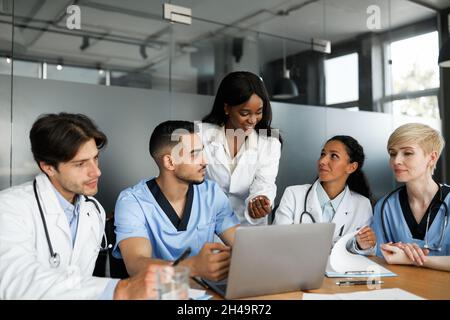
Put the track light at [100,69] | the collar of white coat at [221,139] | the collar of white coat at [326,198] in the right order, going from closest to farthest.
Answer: the collar of white coat at [326,198] → the collar of white coat at [221,139] → the track light at [100,69]

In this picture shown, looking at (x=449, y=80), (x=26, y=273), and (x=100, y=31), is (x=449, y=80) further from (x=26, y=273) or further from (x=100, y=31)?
(x=26, y=273)

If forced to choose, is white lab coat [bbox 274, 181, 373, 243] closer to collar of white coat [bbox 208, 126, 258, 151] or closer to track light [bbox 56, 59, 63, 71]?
collar of white coat [bbox 208, 126, 258, 151]

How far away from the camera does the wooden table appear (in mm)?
1078

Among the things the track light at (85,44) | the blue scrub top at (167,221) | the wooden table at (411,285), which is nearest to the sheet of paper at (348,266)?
the wooden table at (411,285)

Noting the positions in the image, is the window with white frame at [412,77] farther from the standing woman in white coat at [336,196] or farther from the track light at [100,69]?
the track light at [100,69]

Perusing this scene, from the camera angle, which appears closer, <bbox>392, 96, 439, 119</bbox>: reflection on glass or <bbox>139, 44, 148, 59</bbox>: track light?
<bbox>139, 44, 148, 59</bbox>: track light

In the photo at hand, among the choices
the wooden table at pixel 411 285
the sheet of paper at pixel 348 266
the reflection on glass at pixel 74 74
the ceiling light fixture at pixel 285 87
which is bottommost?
the wooden table at pixel 411 285

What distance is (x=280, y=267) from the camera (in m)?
A: 1.03

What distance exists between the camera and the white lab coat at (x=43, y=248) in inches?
38.3

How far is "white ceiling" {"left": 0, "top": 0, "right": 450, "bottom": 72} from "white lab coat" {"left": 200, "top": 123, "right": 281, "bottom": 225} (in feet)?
2.53

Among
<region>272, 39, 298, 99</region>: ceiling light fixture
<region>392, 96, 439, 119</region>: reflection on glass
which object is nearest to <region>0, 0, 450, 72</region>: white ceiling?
<region>272, 39, 298, 99</region>: ceiling light fixture

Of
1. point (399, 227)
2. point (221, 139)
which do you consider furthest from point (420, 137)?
point (221, 139)

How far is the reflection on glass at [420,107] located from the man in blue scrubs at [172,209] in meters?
2.75

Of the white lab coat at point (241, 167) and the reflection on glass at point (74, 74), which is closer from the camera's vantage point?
the white lab coat at point (241, 167)
